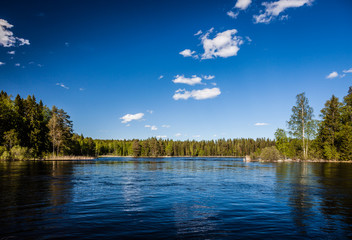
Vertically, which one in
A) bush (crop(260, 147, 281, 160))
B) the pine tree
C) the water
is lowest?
bush (crop(260, 147, 281, 160))

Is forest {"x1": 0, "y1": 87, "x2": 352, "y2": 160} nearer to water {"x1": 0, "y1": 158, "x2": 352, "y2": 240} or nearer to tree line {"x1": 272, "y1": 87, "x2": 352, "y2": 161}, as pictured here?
tree line {"x1": 272, "y1": 87, "x2": 352, "y2": 161}

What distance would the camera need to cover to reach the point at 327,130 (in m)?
67.4

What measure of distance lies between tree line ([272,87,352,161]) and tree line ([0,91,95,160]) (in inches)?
3077

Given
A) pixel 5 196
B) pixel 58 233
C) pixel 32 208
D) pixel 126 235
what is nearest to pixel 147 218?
pixel 126 235

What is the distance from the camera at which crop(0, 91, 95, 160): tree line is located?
70250mm

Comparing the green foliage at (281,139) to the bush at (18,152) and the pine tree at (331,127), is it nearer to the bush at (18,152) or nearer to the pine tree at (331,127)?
the pine tree at (331,127)

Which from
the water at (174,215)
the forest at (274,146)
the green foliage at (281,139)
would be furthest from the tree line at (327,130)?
the water at (174,215)

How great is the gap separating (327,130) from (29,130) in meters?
94.7

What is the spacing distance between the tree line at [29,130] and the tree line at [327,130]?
256 ft

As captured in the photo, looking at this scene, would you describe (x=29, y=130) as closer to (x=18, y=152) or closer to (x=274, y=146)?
(x=18, y=152)

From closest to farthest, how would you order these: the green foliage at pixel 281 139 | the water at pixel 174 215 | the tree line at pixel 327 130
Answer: the water at pixel 174 215 → the tree line at pixel 327 130 → the green foliage at pixel 281 139

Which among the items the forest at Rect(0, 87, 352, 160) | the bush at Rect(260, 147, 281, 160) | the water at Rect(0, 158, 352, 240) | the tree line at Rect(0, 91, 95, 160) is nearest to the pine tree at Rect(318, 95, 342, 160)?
the forest at Rect(0, 87, 352, 160)

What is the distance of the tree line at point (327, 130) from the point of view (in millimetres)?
64000

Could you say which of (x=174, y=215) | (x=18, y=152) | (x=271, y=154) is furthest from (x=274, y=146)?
(x=18, y=152)
